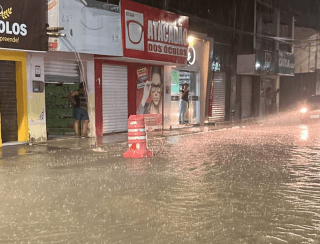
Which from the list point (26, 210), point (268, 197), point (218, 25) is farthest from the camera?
point (218, 25)

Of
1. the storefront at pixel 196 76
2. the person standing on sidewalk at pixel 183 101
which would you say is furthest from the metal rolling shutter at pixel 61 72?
the person standing on sidewalk at pixel 183 101

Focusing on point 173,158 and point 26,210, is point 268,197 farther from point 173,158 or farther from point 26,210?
point 173,158

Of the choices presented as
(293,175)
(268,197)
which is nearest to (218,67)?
(293,175)

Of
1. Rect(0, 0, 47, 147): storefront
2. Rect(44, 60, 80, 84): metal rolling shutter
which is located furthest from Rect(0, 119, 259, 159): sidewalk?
Rect(44, 60, 80, 84): metal rolling shutter

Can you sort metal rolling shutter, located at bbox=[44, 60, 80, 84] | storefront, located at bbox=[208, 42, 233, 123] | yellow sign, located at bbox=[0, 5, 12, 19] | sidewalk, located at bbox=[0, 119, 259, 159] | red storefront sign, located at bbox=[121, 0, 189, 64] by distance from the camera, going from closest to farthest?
1. sidewalk, located at bbox=[0, 119, 259, 159]
2. yellow sign, located at bbox=[0, 5, 12, 19]
3. metal rolling shutter, located at bbox=[44, 60, 80, 84]
4. red storefront sign, located at bbox=[121, 0, 189, 64]
5. storefront, located at bbox=[208, 42, 233, 123]

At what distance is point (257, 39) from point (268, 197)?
25.7 meters

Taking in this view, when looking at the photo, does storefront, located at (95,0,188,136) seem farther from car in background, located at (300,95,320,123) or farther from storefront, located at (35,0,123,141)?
car in background, located at (300,95,320,123)

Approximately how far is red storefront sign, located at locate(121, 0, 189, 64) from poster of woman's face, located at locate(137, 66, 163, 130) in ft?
3.82

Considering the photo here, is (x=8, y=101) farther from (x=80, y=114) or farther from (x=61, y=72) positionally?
(x=80, y=114)

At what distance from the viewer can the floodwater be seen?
4.55 metres

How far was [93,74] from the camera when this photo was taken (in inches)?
616

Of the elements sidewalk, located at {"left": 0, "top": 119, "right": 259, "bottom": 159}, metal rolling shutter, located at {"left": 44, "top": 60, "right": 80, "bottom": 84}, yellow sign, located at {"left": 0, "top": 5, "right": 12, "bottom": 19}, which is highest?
yellow sign, located at {"left": 0, "top": 5, "right": 12, "bottom": 19}

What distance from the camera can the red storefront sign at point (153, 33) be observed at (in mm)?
15695

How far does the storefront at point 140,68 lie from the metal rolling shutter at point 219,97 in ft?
19.3
